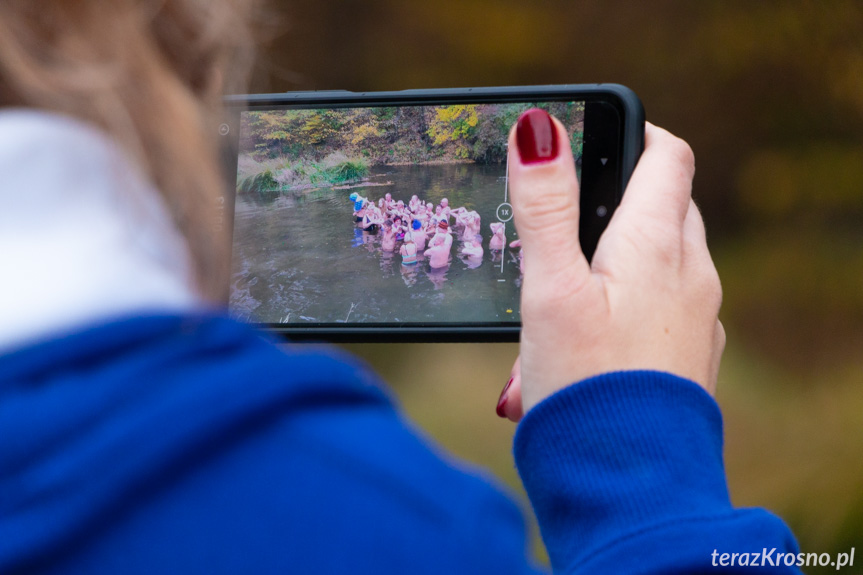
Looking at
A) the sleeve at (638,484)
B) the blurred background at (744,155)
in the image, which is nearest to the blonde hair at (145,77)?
the sleeve at (638,484)

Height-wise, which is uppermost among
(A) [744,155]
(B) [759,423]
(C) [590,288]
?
(A) [744,155]

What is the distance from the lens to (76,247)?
9cm

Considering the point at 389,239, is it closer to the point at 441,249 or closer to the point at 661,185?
the point at 441,249

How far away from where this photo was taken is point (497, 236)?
1.10ft

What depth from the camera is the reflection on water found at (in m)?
0.33

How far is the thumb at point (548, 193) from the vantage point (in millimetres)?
232

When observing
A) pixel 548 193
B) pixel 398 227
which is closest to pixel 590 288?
pixel 548 193

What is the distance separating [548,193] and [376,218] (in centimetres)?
13

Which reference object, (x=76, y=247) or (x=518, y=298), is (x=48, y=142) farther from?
(x=518, y=298)

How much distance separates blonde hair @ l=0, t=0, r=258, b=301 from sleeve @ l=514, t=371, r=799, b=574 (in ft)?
0.40

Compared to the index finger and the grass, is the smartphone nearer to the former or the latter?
the index finger

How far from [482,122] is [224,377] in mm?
263

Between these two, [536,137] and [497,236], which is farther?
[497,236]

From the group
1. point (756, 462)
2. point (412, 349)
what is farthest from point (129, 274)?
point (756, 462)
